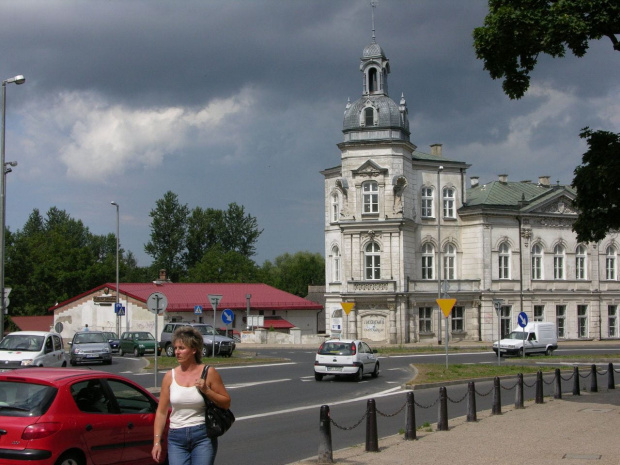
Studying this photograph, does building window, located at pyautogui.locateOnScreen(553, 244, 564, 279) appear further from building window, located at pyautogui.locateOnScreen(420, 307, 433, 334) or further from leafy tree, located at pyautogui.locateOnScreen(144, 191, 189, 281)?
leafy tree, located at pyautogui.locateOnScreen(144, 191, 189, 281)

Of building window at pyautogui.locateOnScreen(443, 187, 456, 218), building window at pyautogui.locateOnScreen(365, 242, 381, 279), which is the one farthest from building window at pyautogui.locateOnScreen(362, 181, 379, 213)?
building window at pyautogui.locateOnScreen(443, 187, 456, 218)

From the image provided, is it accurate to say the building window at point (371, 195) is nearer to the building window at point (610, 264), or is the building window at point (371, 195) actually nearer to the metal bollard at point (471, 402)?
the building window at point (610, 264)

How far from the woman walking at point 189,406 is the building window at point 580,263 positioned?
60037 millimetres

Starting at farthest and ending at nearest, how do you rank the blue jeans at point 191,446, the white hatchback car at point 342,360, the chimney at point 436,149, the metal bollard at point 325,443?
the chimney at point 436,149, the white hatchback car at point 342,360, the metal bollard at point 325,443, the blue jeans at point 191,446

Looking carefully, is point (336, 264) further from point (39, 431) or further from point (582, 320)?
point (39, 431)

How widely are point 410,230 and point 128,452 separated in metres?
49.3

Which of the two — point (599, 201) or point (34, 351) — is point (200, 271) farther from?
point (599, 201)

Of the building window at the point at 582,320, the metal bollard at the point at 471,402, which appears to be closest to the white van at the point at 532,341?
the building window at the point at 582,320

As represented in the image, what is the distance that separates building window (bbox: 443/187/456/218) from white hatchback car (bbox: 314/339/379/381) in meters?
33.3

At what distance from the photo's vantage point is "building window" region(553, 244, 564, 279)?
62.4 meters

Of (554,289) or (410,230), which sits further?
(554,289)

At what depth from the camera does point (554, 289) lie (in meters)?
62.0

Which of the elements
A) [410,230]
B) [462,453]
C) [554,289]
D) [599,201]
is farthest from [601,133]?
[554,289]

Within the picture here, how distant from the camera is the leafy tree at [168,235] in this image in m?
112
